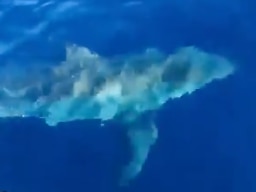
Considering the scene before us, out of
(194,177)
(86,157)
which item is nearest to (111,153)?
(86,157)

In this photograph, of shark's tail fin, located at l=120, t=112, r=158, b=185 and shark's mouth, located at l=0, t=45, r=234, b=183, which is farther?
shark's mouth, located at l=0, t=45, r=234, b=183

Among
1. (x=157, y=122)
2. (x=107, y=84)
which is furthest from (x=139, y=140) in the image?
(x=107, y=84)

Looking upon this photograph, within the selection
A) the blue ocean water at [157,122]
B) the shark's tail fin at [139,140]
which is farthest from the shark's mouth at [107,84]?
the blue ocean water at [157,122]

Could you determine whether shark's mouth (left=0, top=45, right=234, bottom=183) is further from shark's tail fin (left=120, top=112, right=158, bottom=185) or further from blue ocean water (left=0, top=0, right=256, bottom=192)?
blue ocean water (left=0, top=0, right=256, bottom=192)

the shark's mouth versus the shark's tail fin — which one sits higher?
the shark's mouth

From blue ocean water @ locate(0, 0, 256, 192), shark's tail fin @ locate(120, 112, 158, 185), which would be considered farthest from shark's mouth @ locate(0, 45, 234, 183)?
blue ocean water @ locate(0, 0, 256, 192)
